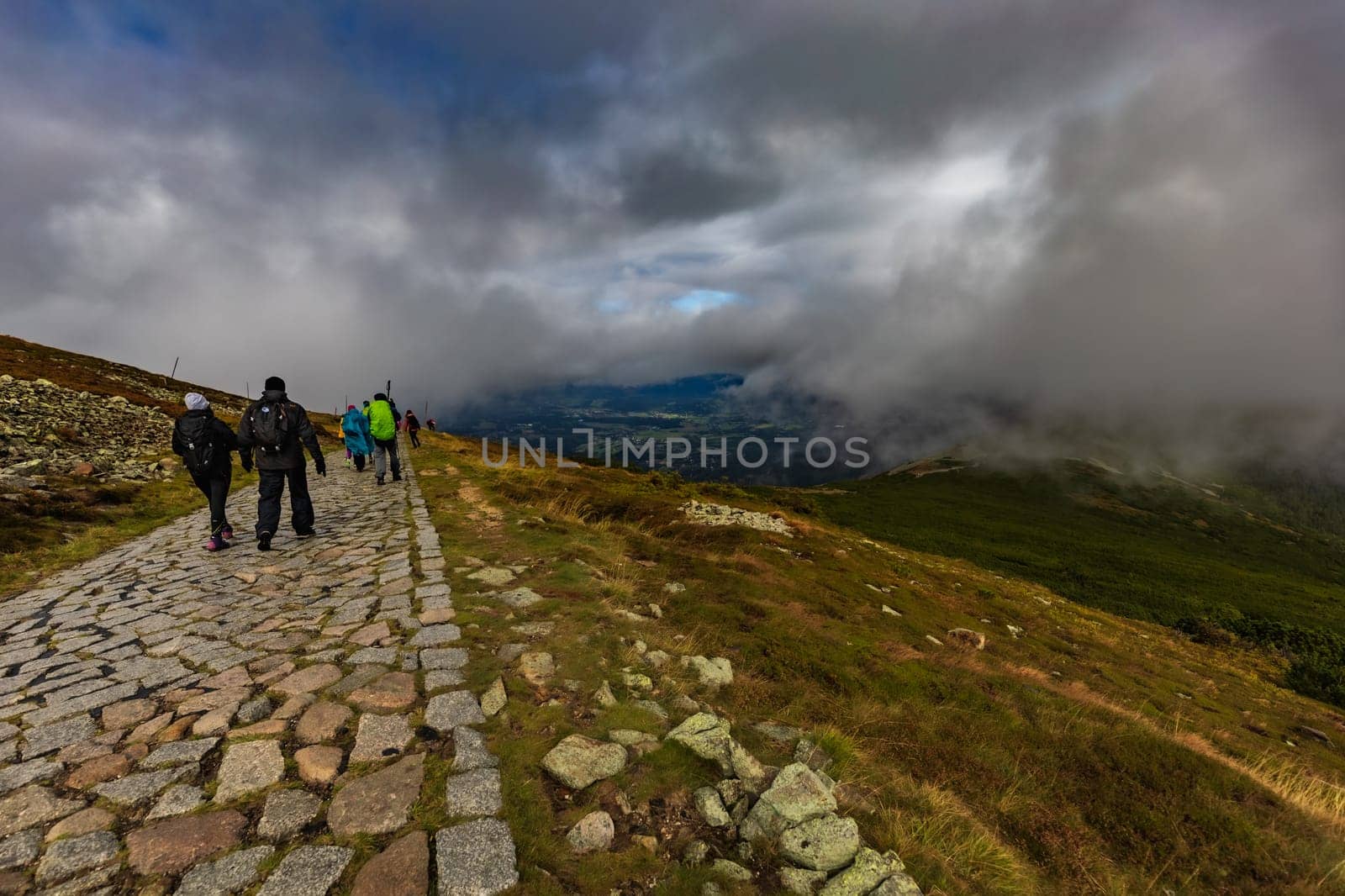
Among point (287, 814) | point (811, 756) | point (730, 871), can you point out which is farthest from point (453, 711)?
point (811, 756)

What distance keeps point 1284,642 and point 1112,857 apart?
11679 centimetres

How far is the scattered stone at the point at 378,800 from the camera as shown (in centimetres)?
349

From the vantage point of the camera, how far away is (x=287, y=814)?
11.7 ft

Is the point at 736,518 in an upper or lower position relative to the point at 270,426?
lower

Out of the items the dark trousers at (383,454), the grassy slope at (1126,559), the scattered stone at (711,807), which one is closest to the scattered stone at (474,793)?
the scattered stone at (711,807)

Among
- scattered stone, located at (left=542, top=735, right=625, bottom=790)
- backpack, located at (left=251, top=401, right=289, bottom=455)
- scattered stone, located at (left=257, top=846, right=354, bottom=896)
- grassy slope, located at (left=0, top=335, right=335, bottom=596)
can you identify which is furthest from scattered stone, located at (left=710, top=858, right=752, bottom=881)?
grassy slope, located at (left=0, top=335, right=335, bottom=596)

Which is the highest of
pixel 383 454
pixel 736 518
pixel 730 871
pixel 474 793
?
pixel 383 454

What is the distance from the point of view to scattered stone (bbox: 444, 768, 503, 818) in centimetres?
369

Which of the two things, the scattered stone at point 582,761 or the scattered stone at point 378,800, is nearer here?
the scattered stone at point 378,800

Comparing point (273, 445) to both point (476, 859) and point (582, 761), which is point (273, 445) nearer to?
point (582, 761)

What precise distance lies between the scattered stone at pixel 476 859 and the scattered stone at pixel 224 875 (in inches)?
40.8

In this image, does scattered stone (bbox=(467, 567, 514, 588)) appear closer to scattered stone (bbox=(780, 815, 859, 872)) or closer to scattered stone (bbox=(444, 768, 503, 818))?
scattered stone (bbox=(444, 768, 503, 818))

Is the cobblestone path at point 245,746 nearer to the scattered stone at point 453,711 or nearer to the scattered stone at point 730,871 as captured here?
the scattered stone at point 453,711

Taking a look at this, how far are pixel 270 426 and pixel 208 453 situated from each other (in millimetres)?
1639
